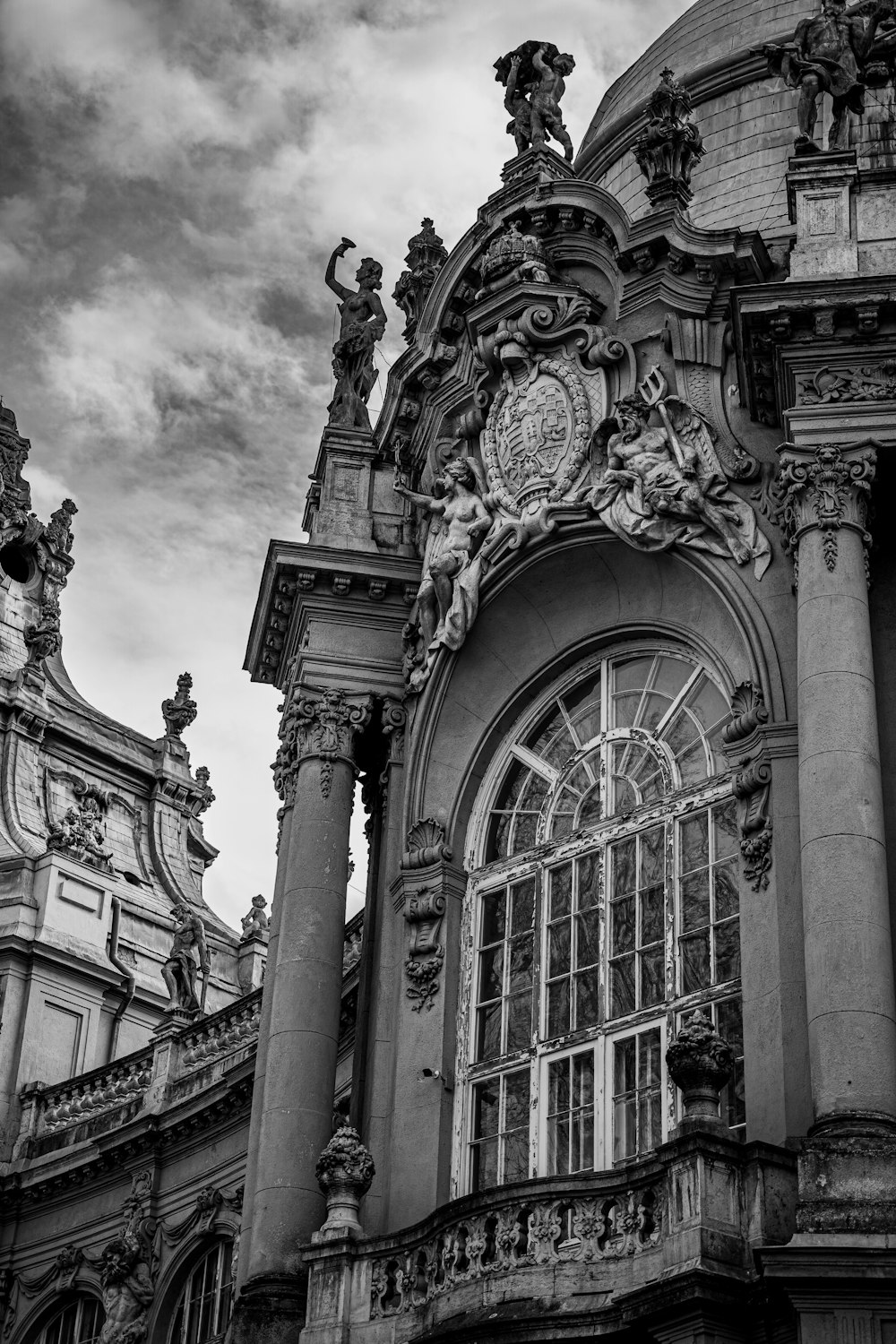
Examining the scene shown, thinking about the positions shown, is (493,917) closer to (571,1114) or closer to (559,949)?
(559,949)

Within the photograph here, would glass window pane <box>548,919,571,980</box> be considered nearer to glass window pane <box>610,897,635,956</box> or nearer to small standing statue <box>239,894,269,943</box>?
glass window pane <box>610,897,635,956</box>

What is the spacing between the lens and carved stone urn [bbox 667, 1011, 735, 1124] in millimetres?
16562

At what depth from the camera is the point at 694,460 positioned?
2081 centimetres

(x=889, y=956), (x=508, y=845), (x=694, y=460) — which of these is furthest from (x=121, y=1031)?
(x=889, y=956)

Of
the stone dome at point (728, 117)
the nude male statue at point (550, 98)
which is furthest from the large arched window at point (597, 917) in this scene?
the nude male statue at point (550, 98)

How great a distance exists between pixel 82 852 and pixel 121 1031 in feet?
15.1

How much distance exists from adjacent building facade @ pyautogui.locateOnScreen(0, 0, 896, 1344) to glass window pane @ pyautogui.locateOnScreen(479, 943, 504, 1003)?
4cm

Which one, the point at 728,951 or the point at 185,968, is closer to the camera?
the point at 728,951

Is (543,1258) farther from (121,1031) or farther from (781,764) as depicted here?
(121,1031)

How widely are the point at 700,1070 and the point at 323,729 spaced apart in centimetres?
732

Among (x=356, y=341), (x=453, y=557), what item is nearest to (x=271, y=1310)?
(x=453, y=557)

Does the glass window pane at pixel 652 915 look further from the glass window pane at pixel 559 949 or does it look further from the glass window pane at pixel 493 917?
the glass window pane at pixel 493 917

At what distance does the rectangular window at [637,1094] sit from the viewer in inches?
747

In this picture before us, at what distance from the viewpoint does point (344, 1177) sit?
19078mm
